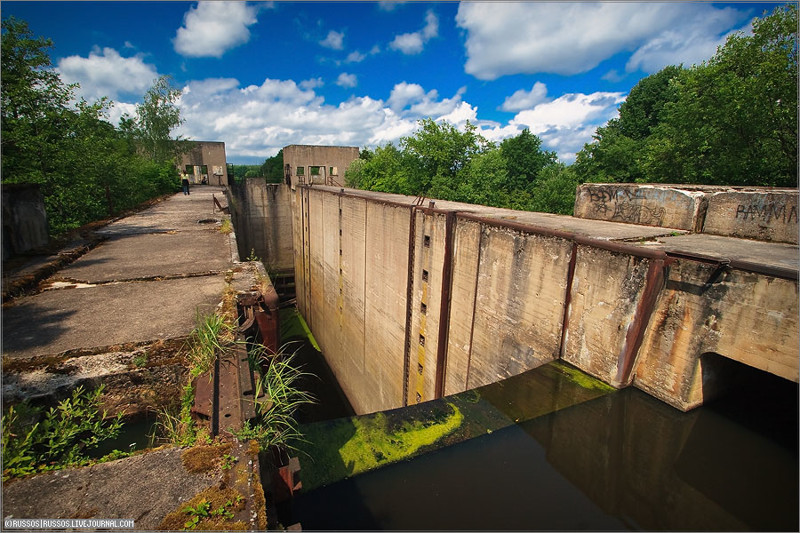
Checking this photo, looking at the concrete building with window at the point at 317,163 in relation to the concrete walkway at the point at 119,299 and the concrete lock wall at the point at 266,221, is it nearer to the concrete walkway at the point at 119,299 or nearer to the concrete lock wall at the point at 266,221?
the concrete lock wall at the point at 266,221

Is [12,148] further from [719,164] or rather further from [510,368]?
[719,164]

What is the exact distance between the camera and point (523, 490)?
2957 mm

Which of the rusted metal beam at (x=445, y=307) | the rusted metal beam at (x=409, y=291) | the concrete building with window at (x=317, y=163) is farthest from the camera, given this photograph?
the concrete building with window at (x=317, y=163)

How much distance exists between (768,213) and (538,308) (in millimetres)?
3078

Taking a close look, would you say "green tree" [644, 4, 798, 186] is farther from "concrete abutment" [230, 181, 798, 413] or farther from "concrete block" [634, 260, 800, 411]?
"concrete block" [634, 260, 800, 411]

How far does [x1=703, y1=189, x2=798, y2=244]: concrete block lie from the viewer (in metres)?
4.62

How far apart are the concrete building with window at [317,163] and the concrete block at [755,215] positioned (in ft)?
90.6

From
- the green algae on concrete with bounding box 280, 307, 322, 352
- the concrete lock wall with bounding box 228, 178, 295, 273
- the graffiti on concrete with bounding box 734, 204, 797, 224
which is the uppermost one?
the graffiti on concrete with bounding box 734, 204, 797, 224

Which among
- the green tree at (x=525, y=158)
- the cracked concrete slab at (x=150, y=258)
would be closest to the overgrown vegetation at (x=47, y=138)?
the cracked concrete slab at (x=150, y=258)

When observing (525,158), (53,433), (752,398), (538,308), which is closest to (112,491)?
(53,433)

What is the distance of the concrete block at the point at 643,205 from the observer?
5.70m

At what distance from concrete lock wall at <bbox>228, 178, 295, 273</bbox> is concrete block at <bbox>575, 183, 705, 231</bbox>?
69.7 feet

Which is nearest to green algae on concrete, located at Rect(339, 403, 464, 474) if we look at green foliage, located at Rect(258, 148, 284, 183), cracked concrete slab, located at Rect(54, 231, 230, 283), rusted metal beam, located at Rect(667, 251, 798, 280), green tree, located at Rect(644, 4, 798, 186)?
rusted metal beam, located at Rect(667, 251, 798, 280)

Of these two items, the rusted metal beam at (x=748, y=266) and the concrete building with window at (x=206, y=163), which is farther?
the concrete building with window at (x=206, y=163)
